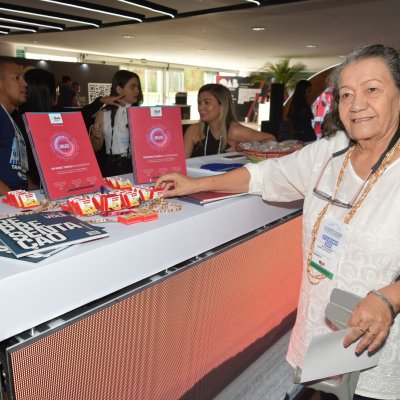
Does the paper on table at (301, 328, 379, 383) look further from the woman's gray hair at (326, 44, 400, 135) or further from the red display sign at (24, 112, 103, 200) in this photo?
the red display sign at (24, 112, 103, 200)

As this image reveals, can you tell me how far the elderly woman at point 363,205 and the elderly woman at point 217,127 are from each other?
80.6 inches

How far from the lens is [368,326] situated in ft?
2.89

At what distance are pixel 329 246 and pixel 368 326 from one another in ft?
1.14

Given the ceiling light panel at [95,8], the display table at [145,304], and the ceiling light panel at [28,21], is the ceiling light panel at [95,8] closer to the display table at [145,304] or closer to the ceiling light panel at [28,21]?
the ceiling light panel at [28,21]

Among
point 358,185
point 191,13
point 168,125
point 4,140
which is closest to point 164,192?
point 168,125

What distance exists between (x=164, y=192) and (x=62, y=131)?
1.36ft

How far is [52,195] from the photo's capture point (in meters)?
1.38

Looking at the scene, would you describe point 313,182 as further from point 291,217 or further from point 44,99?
point 44,99

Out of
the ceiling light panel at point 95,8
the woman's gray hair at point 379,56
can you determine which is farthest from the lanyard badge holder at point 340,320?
the ceiling light panel at point 95,8

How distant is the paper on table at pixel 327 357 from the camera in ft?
2.82

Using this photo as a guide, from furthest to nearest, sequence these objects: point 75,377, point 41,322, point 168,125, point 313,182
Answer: point 168,125
point 313,182
point 75,377
point 41,322

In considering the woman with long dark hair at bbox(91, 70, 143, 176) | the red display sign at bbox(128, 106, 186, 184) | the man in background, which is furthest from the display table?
the woman with long dark hair at bbox(91, 70, 143, 176)

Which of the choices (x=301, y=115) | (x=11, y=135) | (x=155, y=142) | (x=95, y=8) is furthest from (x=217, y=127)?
(x=95, y=8)

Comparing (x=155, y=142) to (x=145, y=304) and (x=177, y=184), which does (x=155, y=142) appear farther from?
(x=145, y=304)
